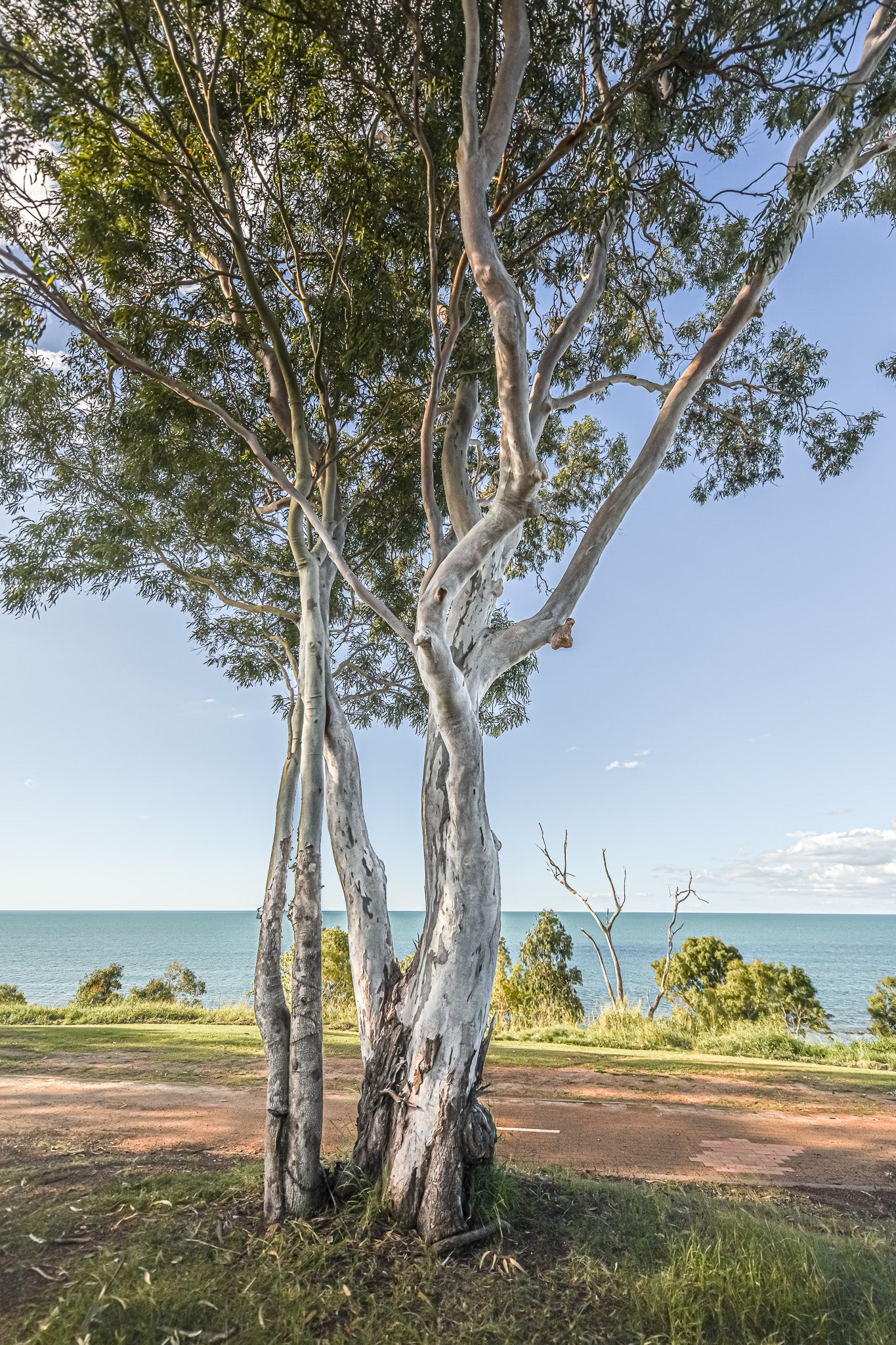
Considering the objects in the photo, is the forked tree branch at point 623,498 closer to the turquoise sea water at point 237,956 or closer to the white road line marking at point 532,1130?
the white road line marking at point 532,1130

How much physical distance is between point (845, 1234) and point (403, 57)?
7268 millimetres

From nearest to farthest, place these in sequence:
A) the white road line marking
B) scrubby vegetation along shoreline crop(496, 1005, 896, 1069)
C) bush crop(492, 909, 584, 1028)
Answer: the white road line marking, scrubby vegetation along shoreline crop(496, 1005, 896, 1069), bush crop(492, 909, 584, 1028)

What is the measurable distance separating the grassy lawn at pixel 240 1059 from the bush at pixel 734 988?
A: 17.7 feet

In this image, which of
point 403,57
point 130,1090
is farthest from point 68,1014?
point 403,57

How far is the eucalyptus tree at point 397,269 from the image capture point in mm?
3902

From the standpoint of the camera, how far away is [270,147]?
202 inches

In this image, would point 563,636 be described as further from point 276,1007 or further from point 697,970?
point 697,970

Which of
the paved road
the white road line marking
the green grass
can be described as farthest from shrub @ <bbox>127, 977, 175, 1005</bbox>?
the green grass

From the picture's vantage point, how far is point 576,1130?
593 cm

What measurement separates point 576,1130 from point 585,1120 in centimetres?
37

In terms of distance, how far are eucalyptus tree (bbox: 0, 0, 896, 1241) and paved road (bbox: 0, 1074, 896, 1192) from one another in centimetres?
188

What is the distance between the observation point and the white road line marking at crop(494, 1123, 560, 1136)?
5.80 m

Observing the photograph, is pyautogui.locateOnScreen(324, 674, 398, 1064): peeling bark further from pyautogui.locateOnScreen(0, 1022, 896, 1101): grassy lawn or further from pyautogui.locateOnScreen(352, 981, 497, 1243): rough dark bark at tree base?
pyautogui.locateOnScreen(0, 1022, 896, 1101): grassy lawn

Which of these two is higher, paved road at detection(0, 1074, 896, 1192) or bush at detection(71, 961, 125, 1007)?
paved road at detection(0, 1074, 896, 1192)
